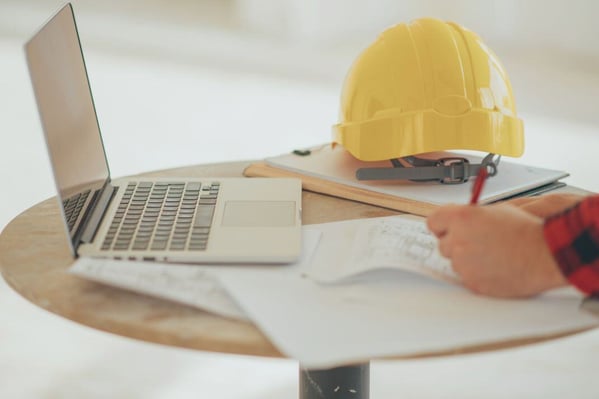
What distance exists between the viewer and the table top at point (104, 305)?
0.84 metres

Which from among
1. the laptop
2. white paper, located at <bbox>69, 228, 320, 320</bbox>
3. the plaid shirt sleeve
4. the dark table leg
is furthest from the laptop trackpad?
the plaid shirt sleeve

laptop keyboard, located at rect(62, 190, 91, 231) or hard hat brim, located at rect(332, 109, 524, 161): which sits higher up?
laptop keyboard, located at rect(62, 190, 91, 231)

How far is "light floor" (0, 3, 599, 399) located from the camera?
202cm

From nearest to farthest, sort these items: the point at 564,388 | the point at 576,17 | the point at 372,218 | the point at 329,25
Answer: the point at 372,218 → the point at 564,388 → the point at 576,17 → the point at 329,25

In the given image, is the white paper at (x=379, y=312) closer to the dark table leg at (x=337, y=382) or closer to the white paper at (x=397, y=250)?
the white paper at (x=397, y=250)

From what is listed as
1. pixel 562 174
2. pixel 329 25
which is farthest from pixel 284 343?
pixel 329 25

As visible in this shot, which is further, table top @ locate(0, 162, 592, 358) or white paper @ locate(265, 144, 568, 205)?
white paper @ locate(265, 144, 568, 205)

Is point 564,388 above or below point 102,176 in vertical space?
below

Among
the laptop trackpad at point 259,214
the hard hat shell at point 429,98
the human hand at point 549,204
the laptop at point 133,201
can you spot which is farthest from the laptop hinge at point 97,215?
the human hand at point 549,204

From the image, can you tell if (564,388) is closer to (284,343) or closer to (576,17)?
(284,343)

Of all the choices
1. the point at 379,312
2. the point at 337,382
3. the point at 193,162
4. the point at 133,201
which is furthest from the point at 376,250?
the point at 193,162

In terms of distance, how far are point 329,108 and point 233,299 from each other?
314 cm

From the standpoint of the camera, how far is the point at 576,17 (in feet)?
14.3

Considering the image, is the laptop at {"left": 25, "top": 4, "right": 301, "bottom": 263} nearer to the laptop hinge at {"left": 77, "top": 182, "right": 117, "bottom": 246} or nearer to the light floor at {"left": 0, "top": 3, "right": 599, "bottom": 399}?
the laptop hinge at {"left": 77, "top": 182, "right": 117, "bottom": 246}
